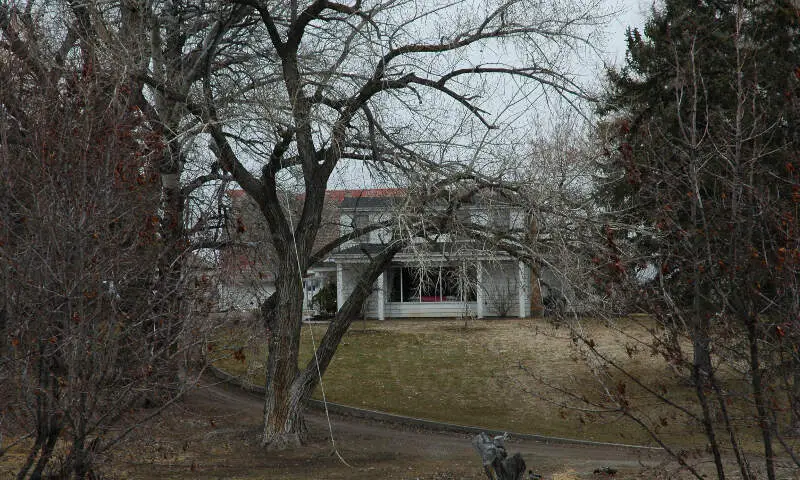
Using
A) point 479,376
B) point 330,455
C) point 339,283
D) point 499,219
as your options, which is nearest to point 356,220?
point 499,219

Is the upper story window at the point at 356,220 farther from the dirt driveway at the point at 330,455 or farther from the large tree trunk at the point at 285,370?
the dirt driveway at the point at 330,455

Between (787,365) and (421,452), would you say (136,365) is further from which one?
(421,452)

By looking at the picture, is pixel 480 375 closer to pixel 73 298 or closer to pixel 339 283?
pixel 339 283

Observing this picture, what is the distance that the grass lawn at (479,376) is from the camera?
1904 centimetres

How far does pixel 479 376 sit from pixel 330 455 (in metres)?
11.0

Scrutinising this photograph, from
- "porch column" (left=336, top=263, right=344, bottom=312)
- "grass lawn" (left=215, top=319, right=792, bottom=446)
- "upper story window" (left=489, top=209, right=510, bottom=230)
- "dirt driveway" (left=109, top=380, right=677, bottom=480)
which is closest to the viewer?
"dirt driveway" (left=109, top=380, right=677, bottom=480)

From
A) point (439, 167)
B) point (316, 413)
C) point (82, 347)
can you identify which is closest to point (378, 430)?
point (316, 413)

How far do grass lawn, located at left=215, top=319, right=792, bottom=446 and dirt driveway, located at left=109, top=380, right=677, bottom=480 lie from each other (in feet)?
5.71

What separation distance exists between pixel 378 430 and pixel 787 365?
12.4 metres

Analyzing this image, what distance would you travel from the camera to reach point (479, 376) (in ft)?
78.8

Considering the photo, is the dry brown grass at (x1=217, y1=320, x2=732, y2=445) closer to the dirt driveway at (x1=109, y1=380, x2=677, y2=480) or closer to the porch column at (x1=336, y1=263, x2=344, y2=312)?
the dirt driveway at (x1=109, y1=380, x2=677, y2=480)

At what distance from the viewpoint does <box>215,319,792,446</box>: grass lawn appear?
19.0 meters

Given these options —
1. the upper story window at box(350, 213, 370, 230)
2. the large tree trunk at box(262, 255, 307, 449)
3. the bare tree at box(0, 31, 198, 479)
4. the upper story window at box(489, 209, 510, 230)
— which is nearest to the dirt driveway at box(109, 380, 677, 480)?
the large tree trunk at box(262, 255, 307, 449)

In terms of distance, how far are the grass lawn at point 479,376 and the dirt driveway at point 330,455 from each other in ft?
5.71
